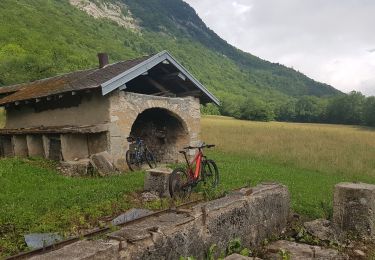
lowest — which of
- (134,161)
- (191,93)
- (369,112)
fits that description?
(134,161)

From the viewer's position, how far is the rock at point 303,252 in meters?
6.03

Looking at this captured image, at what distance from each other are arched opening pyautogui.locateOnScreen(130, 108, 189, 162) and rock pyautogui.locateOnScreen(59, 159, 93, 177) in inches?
184

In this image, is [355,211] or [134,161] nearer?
[355,211]

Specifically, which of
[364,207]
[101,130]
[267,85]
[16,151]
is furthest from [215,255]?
[267,85]

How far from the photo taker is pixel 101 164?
12305 millimetres

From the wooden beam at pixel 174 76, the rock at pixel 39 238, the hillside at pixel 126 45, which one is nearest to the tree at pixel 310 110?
the hillside at pixel 126 45

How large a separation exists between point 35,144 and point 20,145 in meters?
1.32

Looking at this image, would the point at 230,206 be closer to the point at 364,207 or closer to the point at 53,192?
the point at 364,207

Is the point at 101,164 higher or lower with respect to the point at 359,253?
higher

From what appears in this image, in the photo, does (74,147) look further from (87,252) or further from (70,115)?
(87,252)

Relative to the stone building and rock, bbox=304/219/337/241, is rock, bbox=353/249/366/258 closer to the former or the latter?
rock, bbox=304/219/337/241

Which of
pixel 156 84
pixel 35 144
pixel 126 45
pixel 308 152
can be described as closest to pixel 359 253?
pixel 156 84

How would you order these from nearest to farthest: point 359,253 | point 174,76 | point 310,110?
point 359,253 → point 174,76 → point 310,110

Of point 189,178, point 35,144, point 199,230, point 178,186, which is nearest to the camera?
point 199,230
